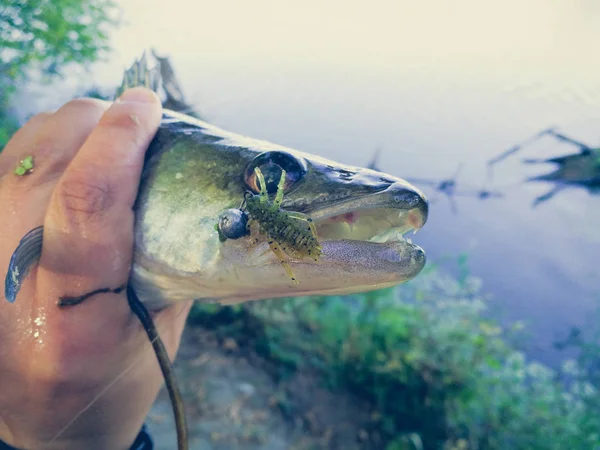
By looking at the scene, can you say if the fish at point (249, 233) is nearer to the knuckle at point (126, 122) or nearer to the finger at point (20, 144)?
the knuckle at point (126, 122)

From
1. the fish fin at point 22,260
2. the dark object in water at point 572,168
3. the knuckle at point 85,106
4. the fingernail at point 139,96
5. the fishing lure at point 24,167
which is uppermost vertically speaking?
the fingernail at point 139,96

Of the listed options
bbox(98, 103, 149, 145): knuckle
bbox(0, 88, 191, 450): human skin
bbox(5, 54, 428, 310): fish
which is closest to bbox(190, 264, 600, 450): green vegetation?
bbox(0, 88, 191, 450): human skin

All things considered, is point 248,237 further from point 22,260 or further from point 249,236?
point 22,260

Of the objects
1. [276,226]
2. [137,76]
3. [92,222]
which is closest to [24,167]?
[92,222]

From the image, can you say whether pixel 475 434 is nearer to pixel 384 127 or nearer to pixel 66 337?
pixel 66 337

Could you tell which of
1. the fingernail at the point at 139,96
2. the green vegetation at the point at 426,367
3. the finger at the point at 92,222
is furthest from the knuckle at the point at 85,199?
the green vegetation at the point at 426,367

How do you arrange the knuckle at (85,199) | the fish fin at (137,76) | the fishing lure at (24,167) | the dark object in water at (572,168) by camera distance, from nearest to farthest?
the knuckle at (85,199)
the fishing lure at (24,167)
the fish fin at (137,76)
the dark object in water at (572,168)

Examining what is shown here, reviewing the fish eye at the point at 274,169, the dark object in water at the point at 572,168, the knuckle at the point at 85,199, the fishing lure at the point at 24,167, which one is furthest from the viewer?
the dark object in water at the point at 572,168

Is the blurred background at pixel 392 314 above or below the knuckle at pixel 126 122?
below
